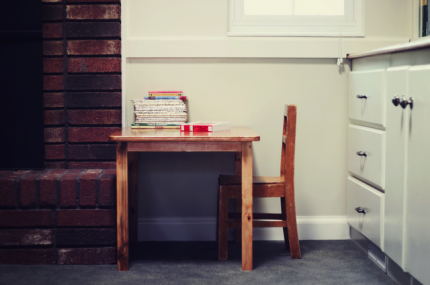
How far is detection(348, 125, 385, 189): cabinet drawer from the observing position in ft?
6.14

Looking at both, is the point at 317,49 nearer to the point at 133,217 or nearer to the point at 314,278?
the point at 314,278

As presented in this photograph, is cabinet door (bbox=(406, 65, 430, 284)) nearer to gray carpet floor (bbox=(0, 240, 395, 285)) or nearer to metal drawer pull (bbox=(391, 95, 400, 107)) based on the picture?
metal drawer pull (bbox=(391, 95, 400, 107))

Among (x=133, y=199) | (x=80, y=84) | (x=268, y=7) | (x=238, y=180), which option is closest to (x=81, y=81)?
(x=80, y=84)

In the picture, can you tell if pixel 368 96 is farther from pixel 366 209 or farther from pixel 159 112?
pixel 159 112

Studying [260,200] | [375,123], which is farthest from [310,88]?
[260,200]

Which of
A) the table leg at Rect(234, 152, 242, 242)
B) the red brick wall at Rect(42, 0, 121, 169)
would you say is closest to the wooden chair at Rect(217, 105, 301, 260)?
the table leg at Rect(234, 152, 242, 242)

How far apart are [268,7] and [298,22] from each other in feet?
0.65

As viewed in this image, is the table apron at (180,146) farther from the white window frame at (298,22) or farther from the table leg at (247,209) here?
the white window frame at (298,22)

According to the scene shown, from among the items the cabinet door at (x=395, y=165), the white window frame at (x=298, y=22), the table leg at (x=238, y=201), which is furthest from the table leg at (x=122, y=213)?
the cabinet door at (x=395, y=165)

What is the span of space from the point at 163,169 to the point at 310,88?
0.97m

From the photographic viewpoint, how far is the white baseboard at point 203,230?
2.42 metres

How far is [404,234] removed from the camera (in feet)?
5.40

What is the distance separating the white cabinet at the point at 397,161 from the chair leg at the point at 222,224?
2.27ft

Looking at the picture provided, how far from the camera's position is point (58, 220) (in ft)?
6.52
